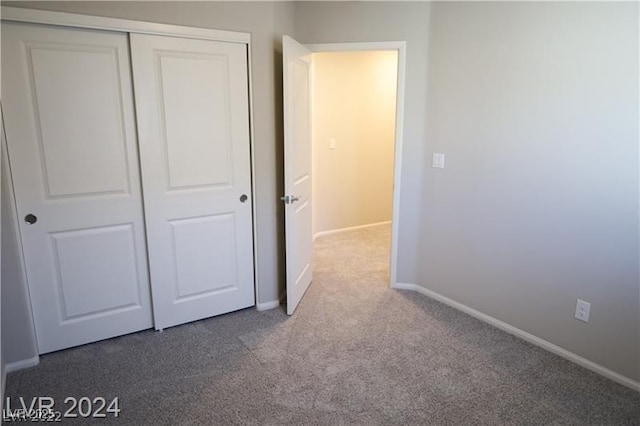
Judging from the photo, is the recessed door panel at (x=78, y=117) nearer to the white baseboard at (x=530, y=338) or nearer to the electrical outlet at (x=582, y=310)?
the white baseboard at (x=530, y=338)

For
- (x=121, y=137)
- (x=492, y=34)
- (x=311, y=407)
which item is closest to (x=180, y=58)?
(x=121, y=137)

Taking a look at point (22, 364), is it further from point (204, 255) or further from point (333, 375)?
point (333, 375)

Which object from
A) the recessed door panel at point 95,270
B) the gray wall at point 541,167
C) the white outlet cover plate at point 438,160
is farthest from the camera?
the white outlet cover plate at point 438,160

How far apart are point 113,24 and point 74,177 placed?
34.0 inches

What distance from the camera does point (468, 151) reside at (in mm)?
2818

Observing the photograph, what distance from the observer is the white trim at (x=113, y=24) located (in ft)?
6.65

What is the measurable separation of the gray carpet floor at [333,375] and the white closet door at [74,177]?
0.30 metres

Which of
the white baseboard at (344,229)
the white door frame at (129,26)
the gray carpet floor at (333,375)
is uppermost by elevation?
the white door frame at (129,26)

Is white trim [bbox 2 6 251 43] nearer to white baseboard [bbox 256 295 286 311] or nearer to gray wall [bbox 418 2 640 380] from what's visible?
gray wall [bbox 418 2 640 380]

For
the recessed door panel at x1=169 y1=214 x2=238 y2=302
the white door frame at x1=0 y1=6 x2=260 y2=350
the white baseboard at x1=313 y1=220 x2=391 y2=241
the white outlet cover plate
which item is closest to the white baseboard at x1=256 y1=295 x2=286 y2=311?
the recessed door panel at x1=169 y1=214 x2=238 y2=302

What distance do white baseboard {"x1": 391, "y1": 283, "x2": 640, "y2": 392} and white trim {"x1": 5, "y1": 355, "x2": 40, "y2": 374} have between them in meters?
2.49

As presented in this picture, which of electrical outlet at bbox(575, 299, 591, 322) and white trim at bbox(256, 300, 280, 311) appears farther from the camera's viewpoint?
white trim at bbox(256, 300, 280, 311)

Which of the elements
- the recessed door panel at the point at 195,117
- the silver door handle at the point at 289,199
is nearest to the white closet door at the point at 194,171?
the recessed door panel at the point at 195,117

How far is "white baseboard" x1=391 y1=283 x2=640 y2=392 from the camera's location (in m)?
2.22
